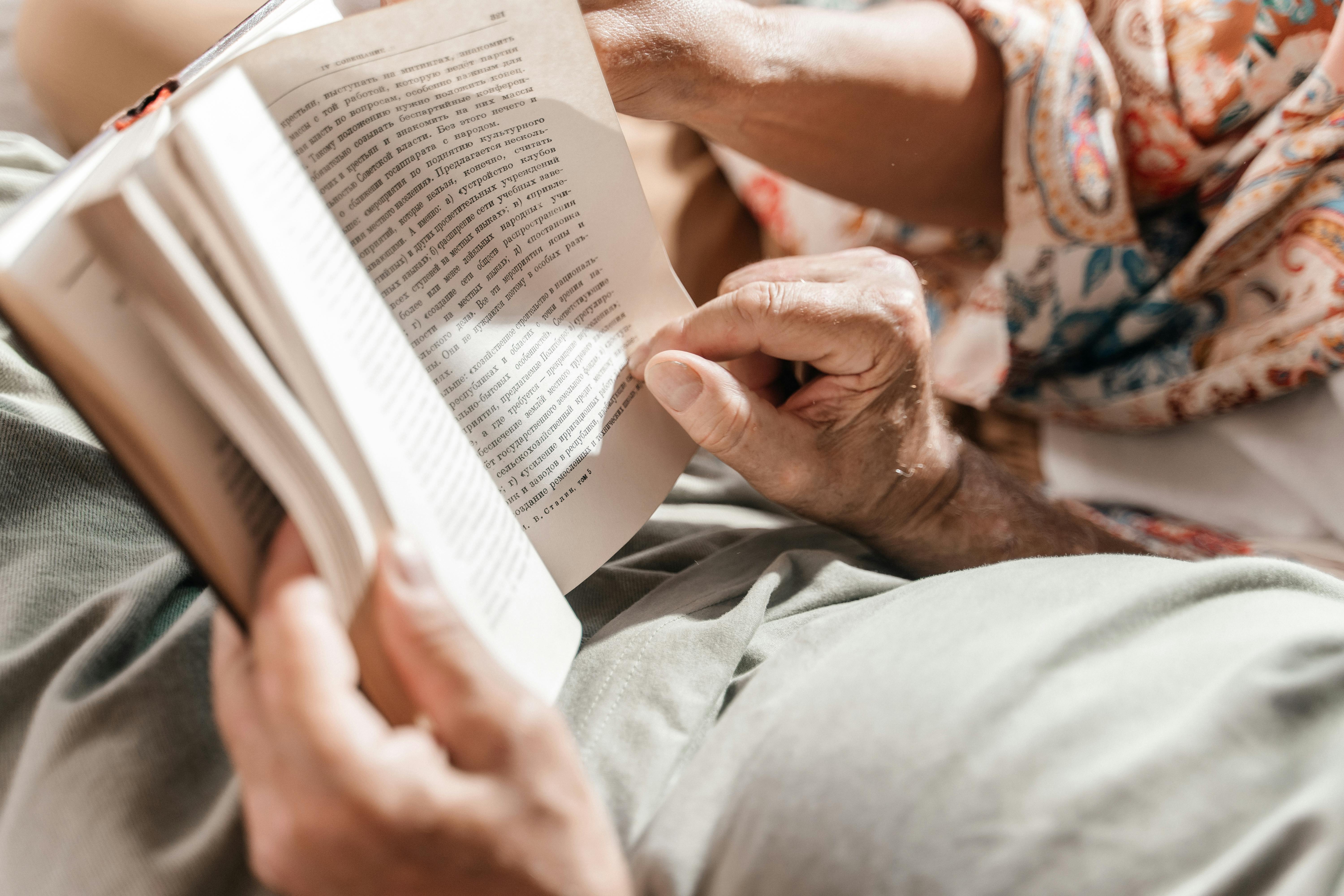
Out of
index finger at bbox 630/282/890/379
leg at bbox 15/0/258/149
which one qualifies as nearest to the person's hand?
index finger at bbox 630/282/890/379

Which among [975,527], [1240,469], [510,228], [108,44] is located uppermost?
[108,44]

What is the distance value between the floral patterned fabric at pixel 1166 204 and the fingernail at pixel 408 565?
0.68m

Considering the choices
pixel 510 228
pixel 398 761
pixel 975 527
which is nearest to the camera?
pixel 398 761

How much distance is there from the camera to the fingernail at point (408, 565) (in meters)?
0.29

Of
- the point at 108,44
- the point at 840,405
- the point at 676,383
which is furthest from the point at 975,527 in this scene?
the point at 108,44

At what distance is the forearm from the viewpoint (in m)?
0.60

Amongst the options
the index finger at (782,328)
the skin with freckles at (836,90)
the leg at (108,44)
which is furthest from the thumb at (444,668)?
the leg at (108,44)

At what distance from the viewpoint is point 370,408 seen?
0.31 metres

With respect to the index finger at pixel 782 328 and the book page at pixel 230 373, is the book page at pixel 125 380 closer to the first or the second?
the book page at pixel 230 373

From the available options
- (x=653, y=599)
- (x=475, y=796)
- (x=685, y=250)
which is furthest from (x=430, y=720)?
(x=685, y=250)

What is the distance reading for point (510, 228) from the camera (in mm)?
447

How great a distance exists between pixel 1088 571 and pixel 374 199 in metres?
0.42

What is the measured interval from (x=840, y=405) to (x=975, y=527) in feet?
0.62

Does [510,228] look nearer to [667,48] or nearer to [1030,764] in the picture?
[667,48]
